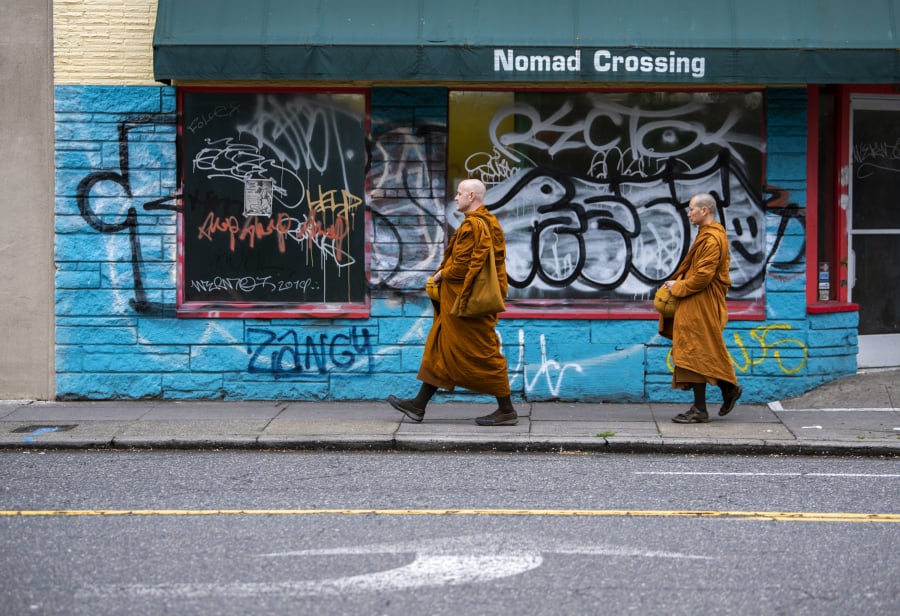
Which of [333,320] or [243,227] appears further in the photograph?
[243,227]

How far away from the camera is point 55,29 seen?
10695mm

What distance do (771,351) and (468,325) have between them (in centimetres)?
315

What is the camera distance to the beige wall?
10.7 meters

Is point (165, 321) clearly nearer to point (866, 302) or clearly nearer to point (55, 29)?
point (55, 29)

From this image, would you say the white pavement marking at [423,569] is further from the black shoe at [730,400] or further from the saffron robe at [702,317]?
the black shoe at [730,400]

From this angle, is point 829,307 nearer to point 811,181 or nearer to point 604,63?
point 811,181

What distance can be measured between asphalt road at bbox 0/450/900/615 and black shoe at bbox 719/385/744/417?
1.10 m

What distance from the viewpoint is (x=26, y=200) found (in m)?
10.8

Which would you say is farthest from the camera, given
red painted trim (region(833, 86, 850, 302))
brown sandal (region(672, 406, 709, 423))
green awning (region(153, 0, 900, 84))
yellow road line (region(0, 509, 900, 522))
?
red painted trim (region(833, 86, 850, 302))

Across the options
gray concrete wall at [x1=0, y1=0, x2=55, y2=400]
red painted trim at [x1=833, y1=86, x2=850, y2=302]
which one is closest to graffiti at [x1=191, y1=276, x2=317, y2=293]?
gray concrete wall at [x1=0, y1=0, x2=55, y2=400]

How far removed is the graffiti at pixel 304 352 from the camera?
10828 mm

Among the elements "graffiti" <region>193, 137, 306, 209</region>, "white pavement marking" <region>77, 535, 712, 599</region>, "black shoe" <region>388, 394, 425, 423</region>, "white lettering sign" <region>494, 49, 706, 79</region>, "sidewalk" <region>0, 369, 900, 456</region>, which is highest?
"white lettering sign" <region>494, 49, 706, 79</region>

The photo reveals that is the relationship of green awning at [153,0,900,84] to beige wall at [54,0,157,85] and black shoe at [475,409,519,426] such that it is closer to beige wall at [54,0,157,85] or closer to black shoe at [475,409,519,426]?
beige wall at [54,0,157,85]

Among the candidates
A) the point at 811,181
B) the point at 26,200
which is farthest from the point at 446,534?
the point at 26,200
